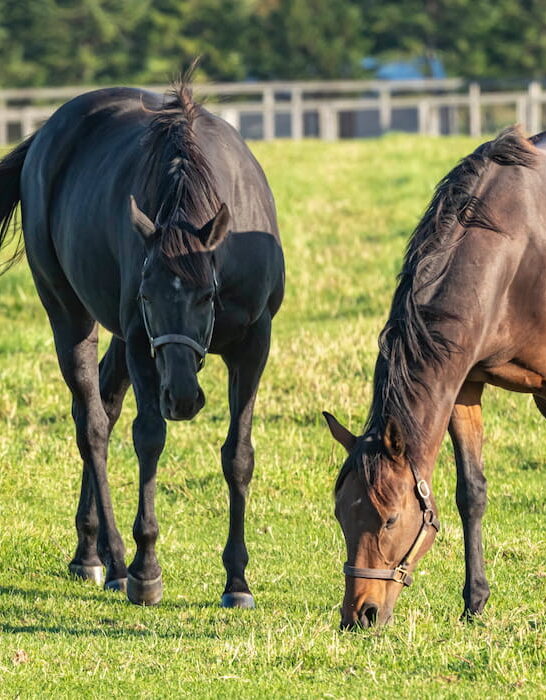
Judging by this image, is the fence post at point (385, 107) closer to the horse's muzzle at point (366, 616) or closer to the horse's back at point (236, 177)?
the horse's back at point (236, 177)

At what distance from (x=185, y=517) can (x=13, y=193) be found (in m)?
2.19

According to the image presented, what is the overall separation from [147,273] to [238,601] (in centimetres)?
161

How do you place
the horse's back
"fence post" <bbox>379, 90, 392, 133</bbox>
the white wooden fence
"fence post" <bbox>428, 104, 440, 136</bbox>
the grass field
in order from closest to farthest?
the grass field, the horse's back, the white wooden fence, "fence post" <bbox>379, 90, 392, 133</bbox>, "fence post" <bbox>428, 104, 440, 136</bbox>

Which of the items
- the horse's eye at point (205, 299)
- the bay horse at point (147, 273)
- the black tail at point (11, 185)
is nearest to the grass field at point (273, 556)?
the bay horse at point (147, 273)

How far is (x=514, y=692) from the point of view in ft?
14.0

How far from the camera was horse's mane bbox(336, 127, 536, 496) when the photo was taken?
4.72 m

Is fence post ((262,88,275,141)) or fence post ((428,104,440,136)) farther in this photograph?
fence post ((428,104,440,136))

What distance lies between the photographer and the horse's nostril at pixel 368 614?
4.69 metres

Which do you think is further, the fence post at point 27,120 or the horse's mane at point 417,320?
the fence post at point 27,120

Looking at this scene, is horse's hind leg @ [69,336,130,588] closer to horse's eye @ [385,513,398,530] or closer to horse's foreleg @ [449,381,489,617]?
horse's foreleg @ [449,381,489,617]

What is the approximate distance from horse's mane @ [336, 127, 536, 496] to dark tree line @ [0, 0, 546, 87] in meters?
37.8

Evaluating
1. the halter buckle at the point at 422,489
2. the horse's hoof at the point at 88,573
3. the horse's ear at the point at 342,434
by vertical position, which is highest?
the horse's ear at the point at 342,434

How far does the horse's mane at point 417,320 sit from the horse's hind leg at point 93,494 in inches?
83.7

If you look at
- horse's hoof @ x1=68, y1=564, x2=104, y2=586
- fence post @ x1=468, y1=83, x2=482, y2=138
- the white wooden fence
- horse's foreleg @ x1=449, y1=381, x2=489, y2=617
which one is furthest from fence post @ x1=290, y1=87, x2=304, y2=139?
horse's foreleg @ x1=449, y1=381, x2=489, y2=617
